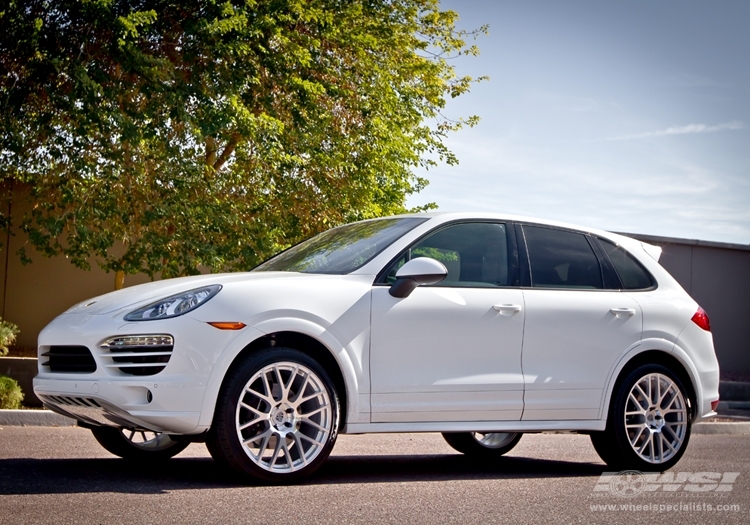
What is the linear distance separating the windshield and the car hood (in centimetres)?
32

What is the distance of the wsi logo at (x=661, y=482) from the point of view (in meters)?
6.41

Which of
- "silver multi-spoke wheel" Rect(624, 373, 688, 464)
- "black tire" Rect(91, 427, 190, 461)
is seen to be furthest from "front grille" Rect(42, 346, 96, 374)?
"silver multi-spoke wheel" Rect(624, 373, 688, 464)

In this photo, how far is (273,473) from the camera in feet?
19.0

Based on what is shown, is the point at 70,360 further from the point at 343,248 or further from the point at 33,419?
the point at 33,419

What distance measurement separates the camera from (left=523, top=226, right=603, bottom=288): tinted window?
7.10 meters

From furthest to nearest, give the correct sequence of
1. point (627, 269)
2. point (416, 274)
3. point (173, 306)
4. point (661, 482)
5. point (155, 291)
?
point (627, 269)
point (661, 482)
point (416, 274)
point (155, 291)
point (173, 306)

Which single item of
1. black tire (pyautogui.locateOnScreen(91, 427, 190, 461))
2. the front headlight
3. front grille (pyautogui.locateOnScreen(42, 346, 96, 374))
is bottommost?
black tire (pyautogui.locateOnScreen(91, 427, 190, 461))

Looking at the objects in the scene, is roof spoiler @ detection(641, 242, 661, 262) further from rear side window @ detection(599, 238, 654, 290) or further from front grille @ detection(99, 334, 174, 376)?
front grille @ detection(99, 334, 174, 376)

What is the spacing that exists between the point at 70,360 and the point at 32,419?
188 inches

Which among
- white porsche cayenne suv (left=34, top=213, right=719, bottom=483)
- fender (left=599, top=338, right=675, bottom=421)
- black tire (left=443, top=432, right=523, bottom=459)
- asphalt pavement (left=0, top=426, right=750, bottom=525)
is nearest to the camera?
asphalt pavement (left=0, top=426, right=750, bottom=525)

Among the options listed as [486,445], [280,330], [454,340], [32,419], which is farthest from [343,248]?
[32,419]

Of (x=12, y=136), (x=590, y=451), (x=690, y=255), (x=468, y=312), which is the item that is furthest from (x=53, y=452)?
(x=690, y=255)

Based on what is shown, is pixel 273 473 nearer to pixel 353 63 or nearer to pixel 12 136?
pixel 12 136

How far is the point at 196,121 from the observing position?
14125 mm
